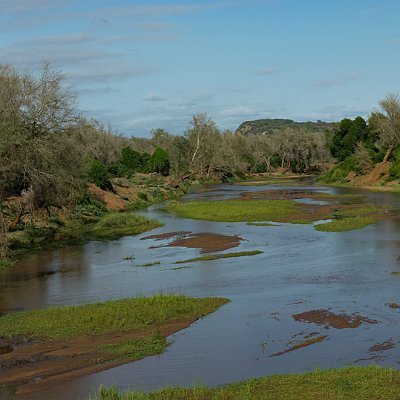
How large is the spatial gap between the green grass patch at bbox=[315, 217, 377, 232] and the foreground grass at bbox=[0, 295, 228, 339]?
17.5 m

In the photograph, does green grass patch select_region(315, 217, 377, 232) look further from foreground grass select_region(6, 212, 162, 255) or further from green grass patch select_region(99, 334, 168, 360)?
green grass patch select_region(99, 334, 168, 360)

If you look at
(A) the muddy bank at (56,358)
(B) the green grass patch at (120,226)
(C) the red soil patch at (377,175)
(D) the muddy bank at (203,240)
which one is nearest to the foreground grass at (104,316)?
(A) the muddy bank at (56,358)

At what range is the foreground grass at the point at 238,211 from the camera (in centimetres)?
4425

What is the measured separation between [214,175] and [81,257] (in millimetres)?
76375

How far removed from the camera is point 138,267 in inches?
1003

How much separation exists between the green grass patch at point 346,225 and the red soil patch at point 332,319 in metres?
18.2

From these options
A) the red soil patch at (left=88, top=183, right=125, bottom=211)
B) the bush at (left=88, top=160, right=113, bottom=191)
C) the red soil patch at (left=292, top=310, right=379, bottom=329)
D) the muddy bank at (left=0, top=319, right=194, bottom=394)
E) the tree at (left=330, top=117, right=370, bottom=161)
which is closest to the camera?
the muddy bank at (left=0, top=319, right=194, bottom=394)

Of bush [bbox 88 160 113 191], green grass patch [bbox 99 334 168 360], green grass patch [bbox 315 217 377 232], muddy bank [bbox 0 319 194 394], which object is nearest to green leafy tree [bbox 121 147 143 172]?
bush [bbox 88 160 113 191]

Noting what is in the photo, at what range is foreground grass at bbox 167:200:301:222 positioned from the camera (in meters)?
44.2

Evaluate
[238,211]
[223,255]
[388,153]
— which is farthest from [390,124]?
[223,255]

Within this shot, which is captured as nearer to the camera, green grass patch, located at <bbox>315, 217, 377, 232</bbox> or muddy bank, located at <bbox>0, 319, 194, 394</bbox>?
muddy bank, located at <bbox>0, 319, 194, 394</bbox>

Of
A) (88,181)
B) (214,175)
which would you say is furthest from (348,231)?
(214,175)

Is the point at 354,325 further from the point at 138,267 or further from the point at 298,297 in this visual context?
the point at 138,267

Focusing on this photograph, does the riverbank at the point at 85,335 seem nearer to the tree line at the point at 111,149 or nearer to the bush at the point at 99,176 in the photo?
the tree line at the point at 111,149
